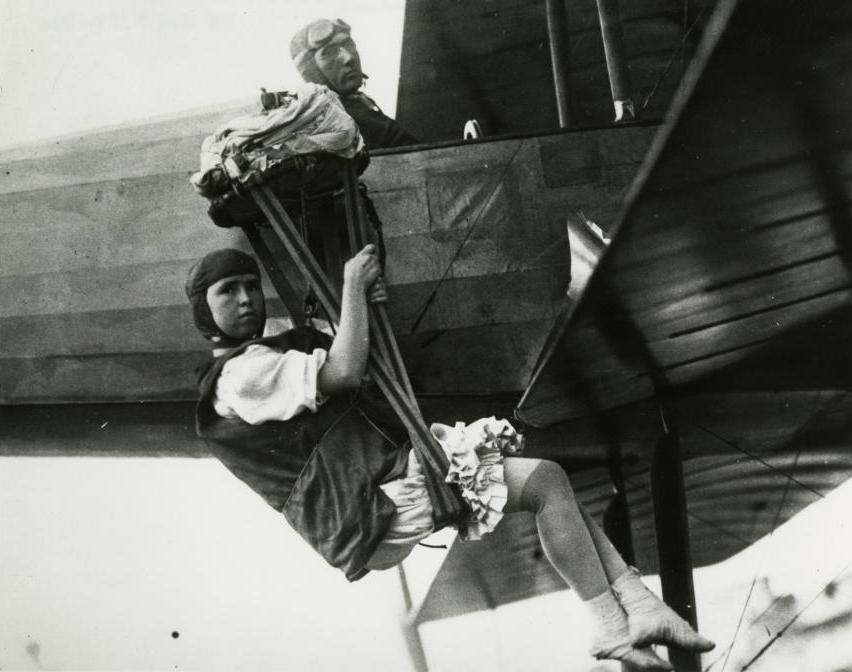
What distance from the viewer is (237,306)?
243cm

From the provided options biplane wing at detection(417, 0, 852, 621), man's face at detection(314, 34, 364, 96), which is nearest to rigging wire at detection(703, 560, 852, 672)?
biplane wing at detection(417, 0, 852, 621)

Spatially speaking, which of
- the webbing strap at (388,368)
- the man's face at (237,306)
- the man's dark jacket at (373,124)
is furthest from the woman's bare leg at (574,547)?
the man's dark jacket at (373,124)

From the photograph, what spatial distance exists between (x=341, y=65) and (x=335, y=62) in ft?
0.08

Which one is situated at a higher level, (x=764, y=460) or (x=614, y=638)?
(x=764, y=460)

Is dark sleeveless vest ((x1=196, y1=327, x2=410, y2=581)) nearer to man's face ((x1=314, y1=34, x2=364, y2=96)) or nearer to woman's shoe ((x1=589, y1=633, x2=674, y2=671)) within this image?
woman's shoe ((x1=589, y1=633, x2=674, y2=671))

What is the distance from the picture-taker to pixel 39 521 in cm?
303

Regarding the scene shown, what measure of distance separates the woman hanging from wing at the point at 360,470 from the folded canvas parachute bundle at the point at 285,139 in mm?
301

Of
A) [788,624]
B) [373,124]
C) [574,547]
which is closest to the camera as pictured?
[574,547]

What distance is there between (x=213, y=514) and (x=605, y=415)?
Result: 129 cm

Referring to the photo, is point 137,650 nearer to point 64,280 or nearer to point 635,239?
point 64,280

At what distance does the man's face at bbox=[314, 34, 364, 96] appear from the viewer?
288cm

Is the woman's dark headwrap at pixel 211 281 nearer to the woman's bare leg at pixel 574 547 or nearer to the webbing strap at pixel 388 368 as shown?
the webbing strap at pixel 388 368

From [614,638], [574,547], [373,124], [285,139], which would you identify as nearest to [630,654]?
[614,638]

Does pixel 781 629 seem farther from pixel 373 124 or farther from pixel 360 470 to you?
pixel 373 124
